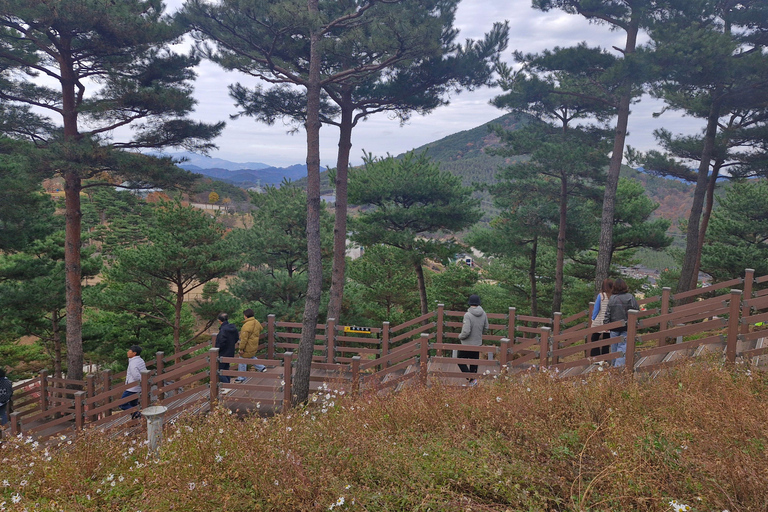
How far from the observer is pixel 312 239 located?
9.73m

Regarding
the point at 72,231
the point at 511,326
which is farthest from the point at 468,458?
the point at 72,231

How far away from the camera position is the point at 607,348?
27.2ft

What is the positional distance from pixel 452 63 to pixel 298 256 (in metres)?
9.32

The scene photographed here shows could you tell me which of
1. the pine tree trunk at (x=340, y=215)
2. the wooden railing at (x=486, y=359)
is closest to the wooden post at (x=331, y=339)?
the wooden railing at (x=486, y=359)

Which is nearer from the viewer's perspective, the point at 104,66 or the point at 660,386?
the point at 660,386

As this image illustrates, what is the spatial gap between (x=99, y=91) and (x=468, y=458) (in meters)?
12.6

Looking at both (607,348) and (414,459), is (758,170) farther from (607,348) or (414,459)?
(414,459)

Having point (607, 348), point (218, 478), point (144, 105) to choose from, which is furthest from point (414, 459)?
point (144, 105)

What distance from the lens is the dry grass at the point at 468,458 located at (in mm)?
3363

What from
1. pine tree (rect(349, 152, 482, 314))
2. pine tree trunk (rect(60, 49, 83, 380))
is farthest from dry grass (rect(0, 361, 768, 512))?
pine tree (rect(349, 152, 482, 314))

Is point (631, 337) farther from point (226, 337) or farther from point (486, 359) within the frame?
point (226, 337)

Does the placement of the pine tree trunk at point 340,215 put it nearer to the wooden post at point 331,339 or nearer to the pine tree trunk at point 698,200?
the wooden post at point 331,339

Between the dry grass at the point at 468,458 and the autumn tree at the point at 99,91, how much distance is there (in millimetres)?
7407

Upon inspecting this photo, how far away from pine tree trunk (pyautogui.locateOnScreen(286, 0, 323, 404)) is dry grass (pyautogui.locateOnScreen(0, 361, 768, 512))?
3468 mm
